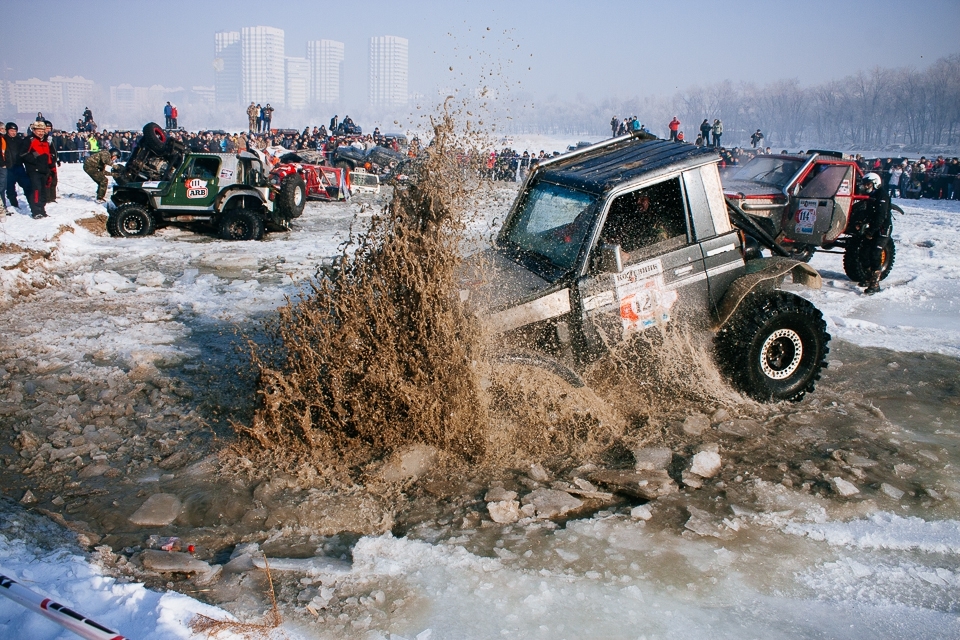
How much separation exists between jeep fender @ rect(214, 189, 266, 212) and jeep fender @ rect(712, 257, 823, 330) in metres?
10.6

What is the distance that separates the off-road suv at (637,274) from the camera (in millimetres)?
4988

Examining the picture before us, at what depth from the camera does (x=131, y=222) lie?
45.6 feet

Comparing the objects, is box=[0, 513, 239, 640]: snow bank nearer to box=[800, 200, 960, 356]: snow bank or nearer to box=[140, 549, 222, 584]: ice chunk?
box=[140, 549, 222, 584]: ice chunk

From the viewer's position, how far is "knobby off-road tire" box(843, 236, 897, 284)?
34.9ft

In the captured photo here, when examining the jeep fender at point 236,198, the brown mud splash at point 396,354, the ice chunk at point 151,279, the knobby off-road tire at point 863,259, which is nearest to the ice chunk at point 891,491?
the brown mud splash at point 396,354

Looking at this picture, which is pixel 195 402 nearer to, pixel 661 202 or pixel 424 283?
pixel 424 283

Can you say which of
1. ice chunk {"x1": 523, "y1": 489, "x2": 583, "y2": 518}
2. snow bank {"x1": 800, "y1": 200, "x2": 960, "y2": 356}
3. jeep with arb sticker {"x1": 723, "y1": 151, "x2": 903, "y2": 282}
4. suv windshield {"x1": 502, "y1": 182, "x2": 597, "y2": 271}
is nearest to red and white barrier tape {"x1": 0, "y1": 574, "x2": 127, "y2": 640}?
ice chunk {"x1": 523, "y1": 489, "x2": 583, "y2": 518}

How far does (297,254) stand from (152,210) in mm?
3751

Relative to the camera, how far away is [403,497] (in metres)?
4.33

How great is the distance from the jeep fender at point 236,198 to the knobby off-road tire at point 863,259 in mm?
10718

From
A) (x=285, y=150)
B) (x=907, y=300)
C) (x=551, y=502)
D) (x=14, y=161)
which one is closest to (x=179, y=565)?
(x=551, y=502)

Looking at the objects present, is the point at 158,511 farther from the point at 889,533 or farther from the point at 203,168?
the point at 203,168

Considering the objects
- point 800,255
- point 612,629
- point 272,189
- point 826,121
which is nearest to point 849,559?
point 612,629

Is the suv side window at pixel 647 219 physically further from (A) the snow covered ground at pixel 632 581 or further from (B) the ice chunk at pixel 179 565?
(B) the ice chunk at pixel 179 565
